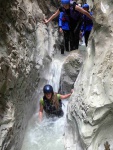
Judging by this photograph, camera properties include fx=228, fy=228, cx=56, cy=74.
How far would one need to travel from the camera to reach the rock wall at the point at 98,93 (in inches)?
167

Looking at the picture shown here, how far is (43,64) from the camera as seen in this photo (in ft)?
24.1

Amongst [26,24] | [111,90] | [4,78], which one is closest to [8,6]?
[26,24]

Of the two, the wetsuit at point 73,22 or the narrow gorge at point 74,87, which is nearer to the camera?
the narrow gorge at point 74,87

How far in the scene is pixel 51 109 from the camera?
20.6 ft

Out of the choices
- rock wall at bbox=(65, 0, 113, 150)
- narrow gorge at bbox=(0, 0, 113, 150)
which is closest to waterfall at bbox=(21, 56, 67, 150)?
narrow gorge at bbox=(0, 0, 113, 150)

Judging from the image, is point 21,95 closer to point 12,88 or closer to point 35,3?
point 12,88

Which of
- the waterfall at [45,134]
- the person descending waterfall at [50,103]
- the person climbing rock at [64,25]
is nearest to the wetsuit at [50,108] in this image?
the person descending waterfall at [50,103]

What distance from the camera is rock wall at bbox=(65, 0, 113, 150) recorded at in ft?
13.9

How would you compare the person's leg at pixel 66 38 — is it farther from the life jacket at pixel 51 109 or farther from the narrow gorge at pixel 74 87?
the life jacket at pixel 51 109

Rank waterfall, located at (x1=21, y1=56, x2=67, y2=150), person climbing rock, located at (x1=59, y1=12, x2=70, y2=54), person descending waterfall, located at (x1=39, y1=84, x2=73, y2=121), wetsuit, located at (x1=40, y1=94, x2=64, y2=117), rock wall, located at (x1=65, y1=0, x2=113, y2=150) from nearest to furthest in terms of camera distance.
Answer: rock wall, located at (x1=65, y1=0, x2=113, y2=150), waterfall, located at (x1=21, y1=56, x2=67, y2=150), person descending waterfall, located at (x1=39, y1=84, x2=73, y2=121), wetsuit, located at (x1=40, y1=94, x2=64, y2=117), person climbing rock, located at (x1=59, y1=12, x2=70, y2=54)

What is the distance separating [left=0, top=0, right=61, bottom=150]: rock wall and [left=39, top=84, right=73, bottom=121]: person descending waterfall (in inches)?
16.6

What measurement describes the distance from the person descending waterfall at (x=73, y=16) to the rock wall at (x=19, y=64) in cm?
84

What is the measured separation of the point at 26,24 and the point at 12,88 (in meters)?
2.33

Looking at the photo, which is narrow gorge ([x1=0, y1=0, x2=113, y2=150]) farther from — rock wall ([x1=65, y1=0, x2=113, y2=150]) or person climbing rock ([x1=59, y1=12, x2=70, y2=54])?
person climbing rock ([x1=59, y1=12, x2=70, y2=54])
